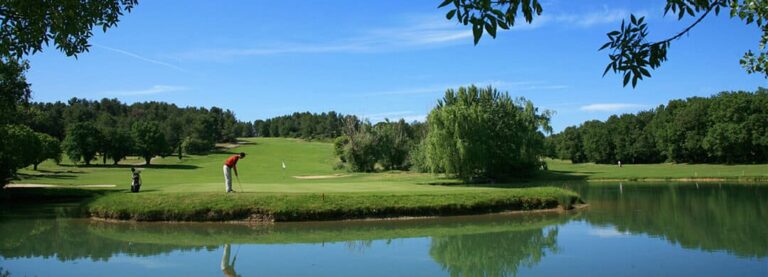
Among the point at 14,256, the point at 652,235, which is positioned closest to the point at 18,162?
the point at 14,256

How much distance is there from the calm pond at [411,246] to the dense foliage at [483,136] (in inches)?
743

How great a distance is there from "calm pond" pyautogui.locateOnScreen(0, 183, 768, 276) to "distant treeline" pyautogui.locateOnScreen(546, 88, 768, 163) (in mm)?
41894

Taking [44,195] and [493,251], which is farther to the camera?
[44,195]

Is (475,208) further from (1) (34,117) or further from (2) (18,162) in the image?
(2) (18,162)

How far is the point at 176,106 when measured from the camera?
6294 inches

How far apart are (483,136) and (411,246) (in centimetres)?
3034

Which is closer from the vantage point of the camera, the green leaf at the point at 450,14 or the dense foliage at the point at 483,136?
the green leaf at the point at 450,14

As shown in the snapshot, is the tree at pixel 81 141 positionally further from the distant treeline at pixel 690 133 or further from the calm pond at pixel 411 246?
the distant treeline at pixel 690 133

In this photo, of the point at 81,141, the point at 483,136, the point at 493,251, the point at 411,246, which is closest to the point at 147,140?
the point at 81,141

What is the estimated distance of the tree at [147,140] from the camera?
8025 centimetres

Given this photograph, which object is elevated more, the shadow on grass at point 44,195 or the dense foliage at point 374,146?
the dense foliage at point 374,146

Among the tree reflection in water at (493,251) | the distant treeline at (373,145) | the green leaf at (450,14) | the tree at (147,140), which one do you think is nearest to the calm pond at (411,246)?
the tree reflection in water at (493,251)

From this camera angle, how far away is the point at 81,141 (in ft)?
238

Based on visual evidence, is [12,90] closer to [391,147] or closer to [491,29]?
[491,29]
